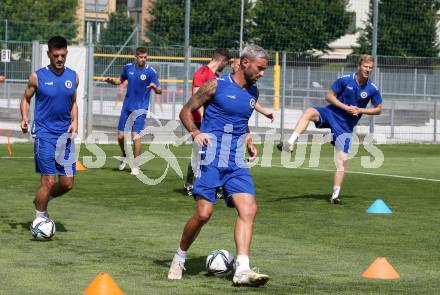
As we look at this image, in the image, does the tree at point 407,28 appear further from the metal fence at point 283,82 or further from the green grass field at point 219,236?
the green grass field at point 219,236

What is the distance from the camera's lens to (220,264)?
9.62 metres

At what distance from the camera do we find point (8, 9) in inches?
2552

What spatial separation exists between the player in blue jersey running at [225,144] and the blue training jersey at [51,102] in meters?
3.00

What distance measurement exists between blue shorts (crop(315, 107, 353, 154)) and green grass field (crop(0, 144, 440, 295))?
2.71 feet

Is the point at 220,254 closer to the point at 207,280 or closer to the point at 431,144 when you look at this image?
the point at 207,280

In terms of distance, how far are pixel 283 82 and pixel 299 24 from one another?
20.4 ft

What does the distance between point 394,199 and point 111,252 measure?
665 centimetres

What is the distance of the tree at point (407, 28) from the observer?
111 ft

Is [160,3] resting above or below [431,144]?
above

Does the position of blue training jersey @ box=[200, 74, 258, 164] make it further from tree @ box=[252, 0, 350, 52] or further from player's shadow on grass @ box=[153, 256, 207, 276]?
tree @ box=[252, 0, 350, 52]

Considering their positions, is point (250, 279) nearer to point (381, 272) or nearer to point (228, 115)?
point (381, 272)

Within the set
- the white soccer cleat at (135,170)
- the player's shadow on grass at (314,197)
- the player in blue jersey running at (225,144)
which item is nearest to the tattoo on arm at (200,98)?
the player in blue jersey running at (225,144)

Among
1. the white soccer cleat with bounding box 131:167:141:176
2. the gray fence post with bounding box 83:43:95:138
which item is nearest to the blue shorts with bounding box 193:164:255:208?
the white soccer cleat with bounding box 131:167:141:176

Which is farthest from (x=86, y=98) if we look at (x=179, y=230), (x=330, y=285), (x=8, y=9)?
(x=8, y=9)
